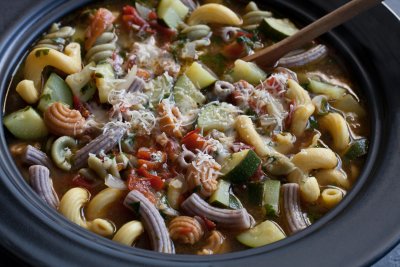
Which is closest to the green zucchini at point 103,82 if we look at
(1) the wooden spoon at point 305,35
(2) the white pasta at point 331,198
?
(1) the wooden spoon at point 305,35

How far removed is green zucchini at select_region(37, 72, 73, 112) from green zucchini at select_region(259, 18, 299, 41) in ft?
5.05

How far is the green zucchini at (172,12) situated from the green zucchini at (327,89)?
110cm

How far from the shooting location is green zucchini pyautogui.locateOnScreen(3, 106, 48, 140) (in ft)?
11.1

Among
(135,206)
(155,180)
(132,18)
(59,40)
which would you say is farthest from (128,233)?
(132,18)

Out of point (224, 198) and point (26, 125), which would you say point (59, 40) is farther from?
point (224, 198)

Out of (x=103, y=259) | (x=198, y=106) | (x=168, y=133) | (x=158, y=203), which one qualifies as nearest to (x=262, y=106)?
(x=198, y=106)

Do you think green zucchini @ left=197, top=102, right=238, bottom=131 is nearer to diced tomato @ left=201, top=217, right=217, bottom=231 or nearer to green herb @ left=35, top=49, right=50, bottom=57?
diced tomato @ left=201, top=217, right=217, bottom=231

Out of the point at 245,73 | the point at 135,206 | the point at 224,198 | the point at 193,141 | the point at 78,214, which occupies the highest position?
the point at 245,73

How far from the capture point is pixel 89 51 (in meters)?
3.97

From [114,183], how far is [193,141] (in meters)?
0.54

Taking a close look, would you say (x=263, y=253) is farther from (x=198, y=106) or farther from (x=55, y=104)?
(x=55, y=104)

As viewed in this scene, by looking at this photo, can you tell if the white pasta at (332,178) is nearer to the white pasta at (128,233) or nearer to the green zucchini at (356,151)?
the green zucchini at (356,151)

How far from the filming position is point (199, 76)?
3.86 m

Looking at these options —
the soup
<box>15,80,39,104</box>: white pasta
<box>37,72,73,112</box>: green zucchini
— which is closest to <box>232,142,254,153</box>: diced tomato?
the soup
